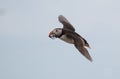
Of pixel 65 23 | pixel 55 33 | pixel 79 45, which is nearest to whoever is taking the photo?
pixel 55 33

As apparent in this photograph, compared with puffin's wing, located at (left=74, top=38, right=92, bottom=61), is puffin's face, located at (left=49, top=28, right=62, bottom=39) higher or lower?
higher

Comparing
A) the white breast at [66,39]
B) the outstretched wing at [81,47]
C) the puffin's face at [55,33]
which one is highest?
the puffin's face at [55,33]

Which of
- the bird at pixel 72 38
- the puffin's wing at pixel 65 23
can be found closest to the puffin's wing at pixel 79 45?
the bird at pixel 72 38

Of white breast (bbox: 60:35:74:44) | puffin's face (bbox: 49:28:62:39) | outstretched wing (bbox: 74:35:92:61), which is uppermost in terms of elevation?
puffin's face (bbox: 49:28:62:39)

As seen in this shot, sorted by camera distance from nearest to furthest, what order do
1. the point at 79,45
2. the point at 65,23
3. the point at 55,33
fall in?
the point at 55,33 → the point at 79,45 → the point at 65,23

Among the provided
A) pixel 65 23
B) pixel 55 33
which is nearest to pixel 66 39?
pixel 55 33

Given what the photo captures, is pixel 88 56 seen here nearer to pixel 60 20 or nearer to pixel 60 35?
pixel 60 35

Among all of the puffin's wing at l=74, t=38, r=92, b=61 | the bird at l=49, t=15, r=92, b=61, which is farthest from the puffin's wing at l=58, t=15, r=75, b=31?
the puffin's wing at l=74, t=38, r=92, b=61

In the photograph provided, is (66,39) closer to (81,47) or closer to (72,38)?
(72,38)

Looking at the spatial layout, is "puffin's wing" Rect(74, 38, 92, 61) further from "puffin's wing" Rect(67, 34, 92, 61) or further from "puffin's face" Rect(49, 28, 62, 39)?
"puffin's face" Rect(49, 28, 62, 39)

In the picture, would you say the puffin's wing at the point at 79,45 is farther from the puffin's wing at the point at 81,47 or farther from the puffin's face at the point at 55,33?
the puffin's face at the point at 55,33

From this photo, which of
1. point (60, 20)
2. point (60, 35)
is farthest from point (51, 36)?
point (60, 20)

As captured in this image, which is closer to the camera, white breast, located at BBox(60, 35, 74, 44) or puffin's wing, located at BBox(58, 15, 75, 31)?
white breast, located at BBox(60, 35, 74, 44)

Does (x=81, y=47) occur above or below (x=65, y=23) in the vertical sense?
below
